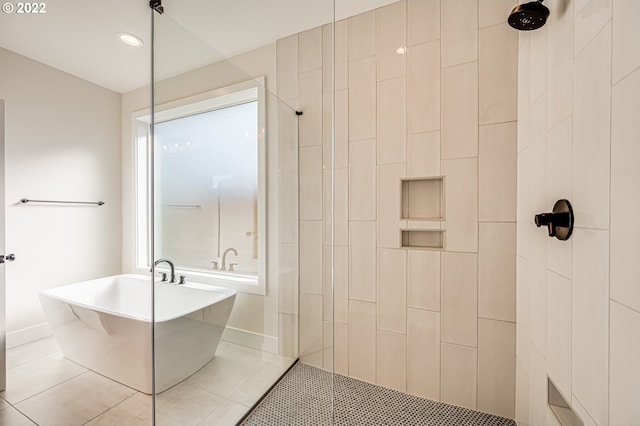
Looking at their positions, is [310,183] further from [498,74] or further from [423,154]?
[498,74]

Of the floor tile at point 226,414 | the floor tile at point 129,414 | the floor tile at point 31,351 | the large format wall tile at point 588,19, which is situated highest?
the large format wall tile at point 588,19

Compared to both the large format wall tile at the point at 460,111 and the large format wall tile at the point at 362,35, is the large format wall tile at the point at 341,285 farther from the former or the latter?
the large format wall tile at the point at 362,35

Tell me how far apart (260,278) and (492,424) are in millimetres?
1508

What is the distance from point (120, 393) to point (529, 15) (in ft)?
9.81

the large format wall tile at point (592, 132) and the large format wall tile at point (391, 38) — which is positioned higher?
the large format wall tile at point (391, 38)

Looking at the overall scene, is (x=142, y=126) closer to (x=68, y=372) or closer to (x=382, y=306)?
(x=68, y=372)

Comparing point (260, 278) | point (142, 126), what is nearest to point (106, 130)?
point (142, 126)

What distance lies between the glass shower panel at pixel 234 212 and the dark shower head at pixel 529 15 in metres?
0.92

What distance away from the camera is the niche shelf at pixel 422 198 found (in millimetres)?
1703

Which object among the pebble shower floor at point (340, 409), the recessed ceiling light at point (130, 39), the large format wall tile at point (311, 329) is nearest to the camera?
the pebble shower floor at point (340, 409)

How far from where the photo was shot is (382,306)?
1795 mm

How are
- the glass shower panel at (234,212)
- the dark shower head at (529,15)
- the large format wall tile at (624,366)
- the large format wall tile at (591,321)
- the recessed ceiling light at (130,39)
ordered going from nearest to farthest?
1. the large format wall tile at (624,366)
2. the large format wall tile at (591,321)
3. the dark shower head at (529,15)
4. the glass shower panel at (234,212)
5. the recessed ceiling light at (130,39)

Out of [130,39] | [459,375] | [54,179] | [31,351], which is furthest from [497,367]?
[54,179]

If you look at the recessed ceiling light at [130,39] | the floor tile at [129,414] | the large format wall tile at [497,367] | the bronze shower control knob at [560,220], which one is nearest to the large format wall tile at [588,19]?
the bronze shower control knob at [560,220]
